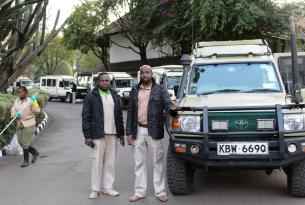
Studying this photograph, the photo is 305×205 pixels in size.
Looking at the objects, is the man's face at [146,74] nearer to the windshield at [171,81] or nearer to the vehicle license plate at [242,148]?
the vehicle license plate at [242,148]

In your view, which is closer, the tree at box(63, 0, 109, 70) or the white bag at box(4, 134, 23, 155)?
the white bag at box(4, 134, 23, 155)

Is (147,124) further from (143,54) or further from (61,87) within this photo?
(61,87)

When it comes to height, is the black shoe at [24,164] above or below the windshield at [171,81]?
below

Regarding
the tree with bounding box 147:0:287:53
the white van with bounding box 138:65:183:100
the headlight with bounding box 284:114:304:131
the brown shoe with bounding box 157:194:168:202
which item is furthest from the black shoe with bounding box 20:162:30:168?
the tree with bounding box 147:0:287:53

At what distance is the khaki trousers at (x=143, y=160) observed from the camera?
6.54 meters

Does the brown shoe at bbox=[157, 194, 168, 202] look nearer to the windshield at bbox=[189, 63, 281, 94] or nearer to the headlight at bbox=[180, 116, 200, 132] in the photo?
the headlight at bbox=[180, 116, 200, 132]

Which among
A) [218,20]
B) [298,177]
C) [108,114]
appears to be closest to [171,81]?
[218,20]

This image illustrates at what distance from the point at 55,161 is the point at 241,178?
13.9 feet

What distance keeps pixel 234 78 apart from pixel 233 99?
0.97 m

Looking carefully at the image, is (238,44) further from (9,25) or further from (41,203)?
(9,25)

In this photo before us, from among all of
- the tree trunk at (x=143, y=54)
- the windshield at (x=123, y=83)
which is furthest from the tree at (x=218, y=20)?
the tree trunk at (x=143, y=54)

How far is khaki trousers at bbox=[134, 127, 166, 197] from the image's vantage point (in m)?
6.54

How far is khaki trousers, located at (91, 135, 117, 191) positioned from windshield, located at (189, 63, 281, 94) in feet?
5.01

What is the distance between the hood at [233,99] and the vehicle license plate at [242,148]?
508mm
